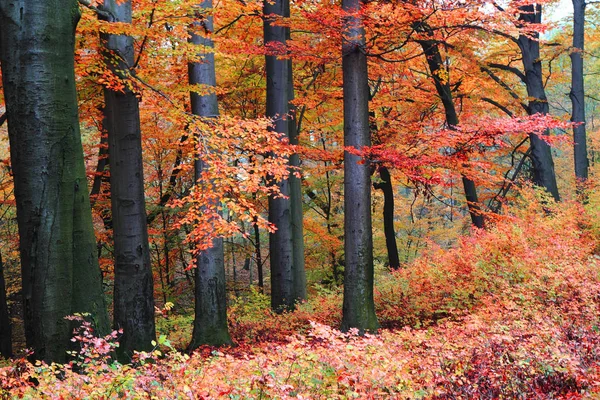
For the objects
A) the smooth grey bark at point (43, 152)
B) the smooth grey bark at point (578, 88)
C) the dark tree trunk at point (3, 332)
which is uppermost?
the smooth grey bark at point (578, 88)

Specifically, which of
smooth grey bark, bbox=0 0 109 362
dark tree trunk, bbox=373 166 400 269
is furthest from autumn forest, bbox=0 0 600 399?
dark tree trunk, bbox=373 166 400 269

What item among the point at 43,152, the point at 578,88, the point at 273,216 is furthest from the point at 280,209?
the point at 578,88

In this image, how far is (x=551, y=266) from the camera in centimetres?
702

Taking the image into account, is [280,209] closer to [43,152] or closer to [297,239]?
[297,239]

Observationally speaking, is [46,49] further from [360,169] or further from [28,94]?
[360,169]

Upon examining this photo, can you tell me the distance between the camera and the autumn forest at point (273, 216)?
4.12 m

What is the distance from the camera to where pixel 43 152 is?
15.6 ft

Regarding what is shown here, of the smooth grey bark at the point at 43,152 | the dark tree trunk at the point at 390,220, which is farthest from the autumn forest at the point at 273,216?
the dark tree trunk at the point at 390,220

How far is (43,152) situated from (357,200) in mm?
4783

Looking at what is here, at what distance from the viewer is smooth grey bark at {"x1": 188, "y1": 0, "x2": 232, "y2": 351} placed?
877 centimetres

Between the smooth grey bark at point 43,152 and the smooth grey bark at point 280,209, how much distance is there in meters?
6.36

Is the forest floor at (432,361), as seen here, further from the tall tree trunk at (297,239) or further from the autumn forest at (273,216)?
the tall tree trunk at (297,239)

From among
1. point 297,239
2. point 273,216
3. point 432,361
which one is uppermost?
point 273,216

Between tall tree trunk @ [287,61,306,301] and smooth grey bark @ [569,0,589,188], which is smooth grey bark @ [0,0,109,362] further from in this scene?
smooth grey bark @ [569,0,589,188]
